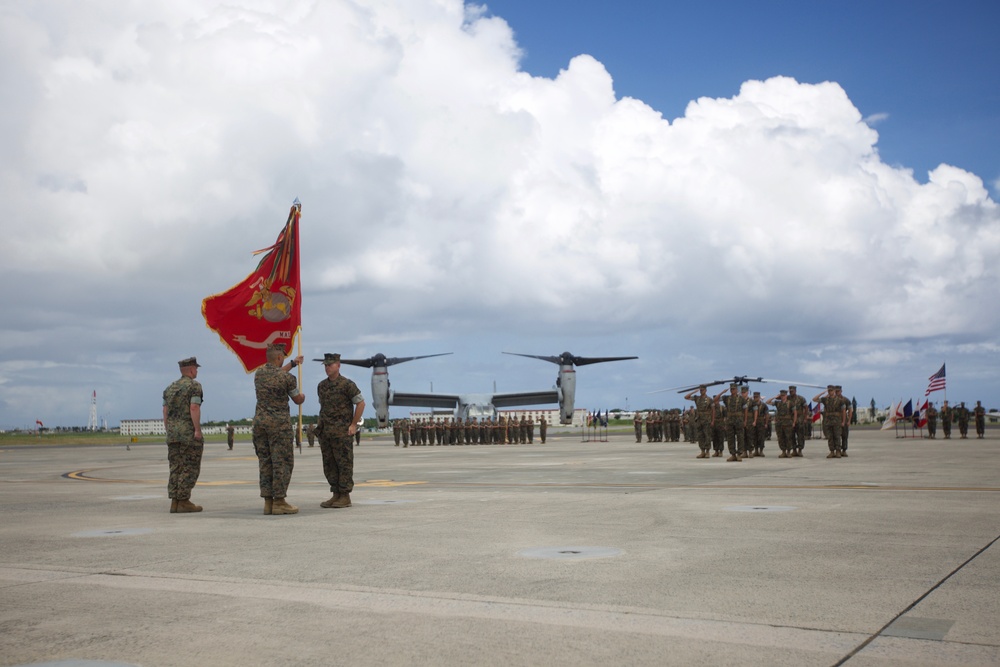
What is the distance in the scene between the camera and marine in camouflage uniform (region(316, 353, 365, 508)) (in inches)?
412

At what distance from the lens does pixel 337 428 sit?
1049 cm

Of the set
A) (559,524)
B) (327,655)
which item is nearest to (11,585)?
(327,655)

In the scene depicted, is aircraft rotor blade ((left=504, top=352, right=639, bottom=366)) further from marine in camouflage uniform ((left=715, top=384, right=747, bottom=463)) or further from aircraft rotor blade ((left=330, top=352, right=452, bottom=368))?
marine in camouflage uniform ((left=715, top=384, right=747, bottom=463))

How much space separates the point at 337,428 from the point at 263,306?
16.7 m

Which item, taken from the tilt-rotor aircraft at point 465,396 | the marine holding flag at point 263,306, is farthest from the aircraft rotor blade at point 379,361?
the marine holding flag at point 263,306

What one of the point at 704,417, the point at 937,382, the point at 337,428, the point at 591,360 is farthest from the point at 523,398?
the point at 337,428

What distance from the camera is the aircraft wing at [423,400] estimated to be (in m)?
65.4

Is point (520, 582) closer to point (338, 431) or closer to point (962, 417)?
point (338, 431)

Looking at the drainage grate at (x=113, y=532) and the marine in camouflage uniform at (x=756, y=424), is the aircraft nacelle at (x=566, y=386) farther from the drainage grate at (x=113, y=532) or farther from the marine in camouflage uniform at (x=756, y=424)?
the drainage grate at (x=113, y=532)

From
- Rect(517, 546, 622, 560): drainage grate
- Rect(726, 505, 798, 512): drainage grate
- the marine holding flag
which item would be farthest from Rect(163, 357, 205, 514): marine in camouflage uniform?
the marine holding flag

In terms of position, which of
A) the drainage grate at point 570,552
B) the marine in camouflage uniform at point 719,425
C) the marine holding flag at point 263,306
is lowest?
the drainage grate at point 570,552

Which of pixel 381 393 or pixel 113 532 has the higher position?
pixel 381 393

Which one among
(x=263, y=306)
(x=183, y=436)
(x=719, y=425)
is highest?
(x=263, y=306)

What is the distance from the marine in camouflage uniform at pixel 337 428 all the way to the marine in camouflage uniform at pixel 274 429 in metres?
0.48
